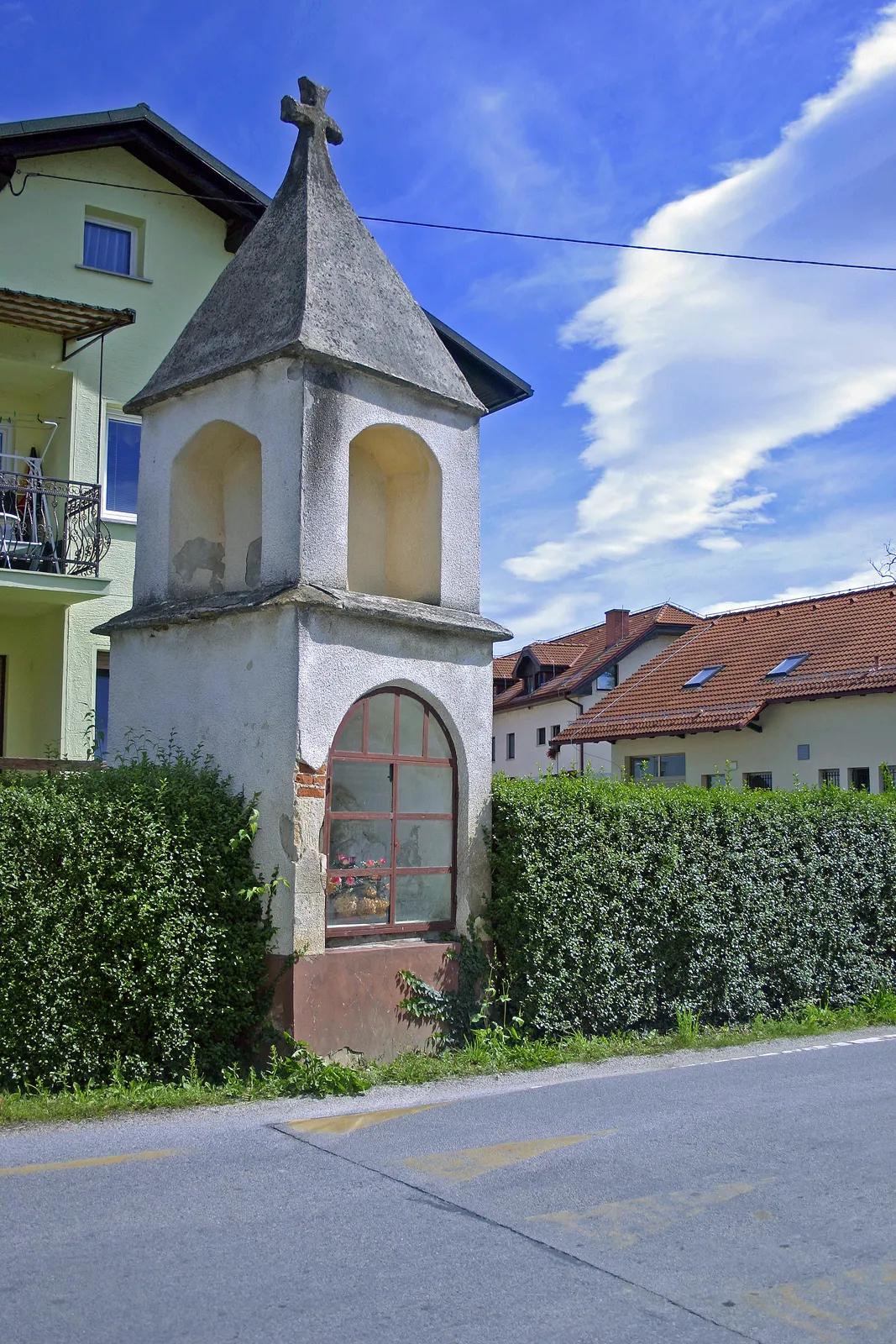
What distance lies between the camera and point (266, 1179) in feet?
21.0

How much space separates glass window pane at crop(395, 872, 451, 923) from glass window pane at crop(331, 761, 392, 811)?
0.63m

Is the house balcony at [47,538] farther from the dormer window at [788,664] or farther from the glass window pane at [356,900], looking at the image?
the dormer window at [788,664]

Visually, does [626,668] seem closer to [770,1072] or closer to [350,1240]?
[770,1072]

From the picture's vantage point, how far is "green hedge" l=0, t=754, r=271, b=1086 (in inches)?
312

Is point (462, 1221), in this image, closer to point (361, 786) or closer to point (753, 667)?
point (361, 786)

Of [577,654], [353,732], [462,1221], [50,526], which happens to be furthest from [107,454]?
[577,654]

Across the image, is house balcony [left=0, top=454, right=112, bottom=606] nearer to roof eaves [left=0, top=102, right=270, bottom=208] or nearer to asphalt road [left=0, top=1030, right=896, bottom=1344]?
roof eaves [left=0, top=102, right=270, bottom=208]

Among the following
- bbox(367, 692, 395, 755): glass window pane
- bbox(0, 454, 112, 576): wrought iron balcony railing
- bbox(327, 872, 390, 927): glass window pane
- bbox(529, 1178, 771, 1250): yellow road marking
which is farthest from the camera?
bbox(0, 454, 112, 576): wrought iron balcony railing

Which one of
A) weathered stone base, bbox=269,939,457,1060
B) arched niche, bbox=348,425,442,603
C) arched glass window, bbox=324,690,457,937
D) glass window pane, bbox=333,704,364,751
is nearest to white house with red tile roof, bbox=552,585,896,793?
arched niche, bbox=348,425,442,603

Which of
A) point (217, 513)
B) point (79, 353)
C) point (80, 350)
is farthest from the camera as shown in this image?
point (79, 353)

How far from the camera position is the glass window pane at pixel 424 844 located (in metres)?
10.1

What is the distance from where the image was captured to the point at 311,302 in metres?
9.95

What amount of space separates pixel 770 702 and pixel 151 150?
55.0 feet

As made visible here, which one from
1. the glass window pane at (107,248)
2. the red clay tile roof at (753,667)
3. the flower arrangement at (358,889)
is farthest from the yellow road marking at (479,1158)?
the red clay tile roof at (753,667)
